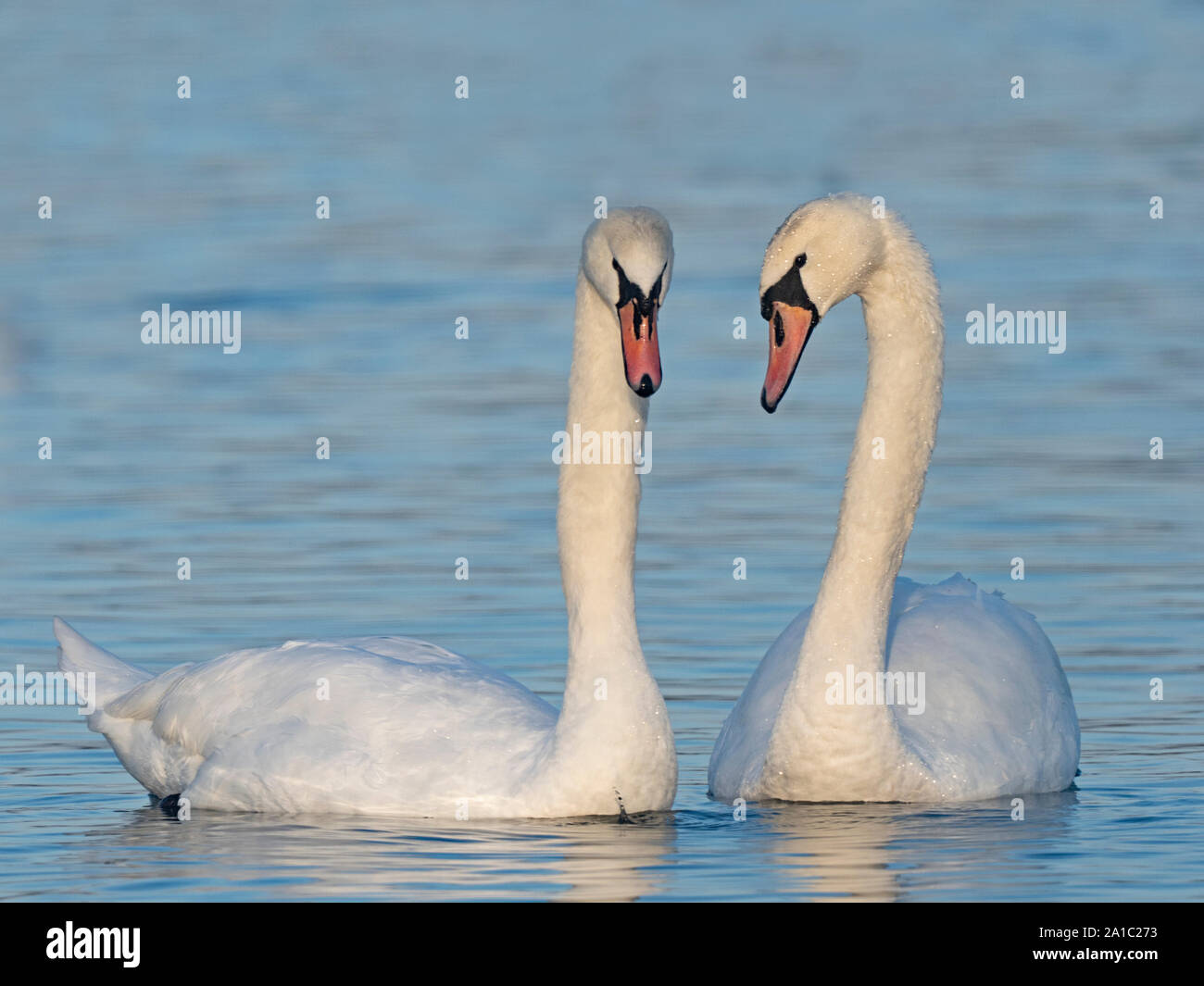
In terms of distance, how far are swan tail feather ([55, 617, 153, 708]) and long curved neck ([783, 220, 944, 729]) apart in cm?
267

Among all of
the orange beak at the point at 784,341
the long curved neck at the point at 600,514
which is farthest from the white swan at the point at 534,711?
the orange beak at the point at 784,341

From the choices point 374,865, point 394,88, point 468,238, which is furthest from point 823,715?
point 394,88

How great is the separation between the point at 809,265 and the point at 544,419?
22.4ft

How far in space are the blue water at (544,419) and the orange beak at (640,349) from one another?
5.13ft

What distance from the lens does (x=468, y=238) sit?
24719 millimetres

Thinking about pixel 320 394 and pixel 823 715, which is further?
pixel 320 394

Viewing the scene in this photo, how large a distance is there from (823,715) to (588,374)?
1523 millimetres

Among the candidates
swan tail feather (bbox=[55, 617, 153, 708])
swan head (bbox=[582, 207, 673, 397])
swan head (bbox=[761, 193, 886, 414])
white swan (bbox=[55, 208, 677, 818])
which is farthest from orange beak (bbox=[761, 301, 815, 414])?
swan tail feather (bbox=[55, 617, 153, 708])

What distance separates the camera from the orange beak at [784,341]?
10.4 m

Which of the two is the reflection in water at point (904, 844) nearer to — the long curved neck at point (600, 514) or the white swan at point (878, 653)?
the white swan at point (878, 653)

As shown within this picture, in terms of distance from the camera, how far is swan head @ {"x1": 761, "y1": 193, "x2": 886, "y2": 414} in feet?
34.9

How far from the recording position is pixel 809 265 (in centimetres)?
1073

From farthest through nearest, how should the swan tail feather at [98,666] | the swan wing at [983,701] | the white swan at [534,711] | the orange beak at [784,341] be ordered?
the swan tail feather at [98,666] < the swan wing at [983,701] < the orange beak at [784,341] < the white swan at [534,711]

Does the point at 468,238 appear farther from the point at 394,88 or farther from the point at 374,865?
the point at 374,865
